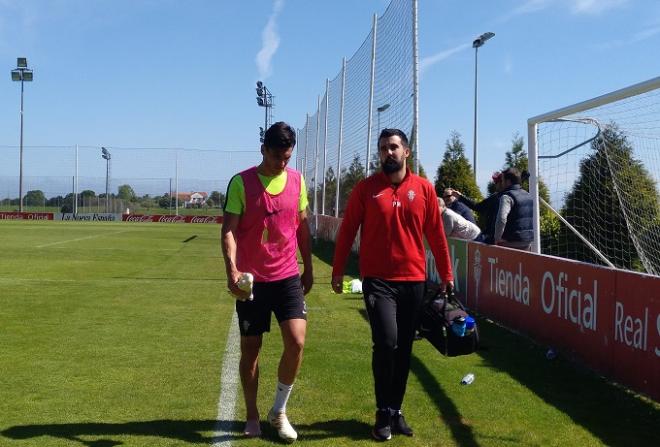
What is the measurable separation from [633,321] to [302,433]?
280 centimetres

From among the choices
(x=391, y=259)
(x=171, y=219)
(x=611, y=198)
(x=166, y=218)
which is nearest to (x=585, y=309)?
(x=391, y=259)

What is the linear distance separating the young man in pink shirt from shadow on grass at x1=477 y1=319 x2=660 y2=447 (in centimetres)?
205

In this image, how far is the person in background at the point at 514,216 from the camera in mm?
9594

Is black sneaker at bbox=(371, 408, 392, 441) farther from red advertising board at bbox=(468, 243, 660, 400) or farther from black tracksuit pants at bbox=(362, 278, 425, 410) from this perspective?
red advertising board at bbox=(468, 243, 660, 400)

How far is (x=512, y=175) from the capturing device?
9.73m

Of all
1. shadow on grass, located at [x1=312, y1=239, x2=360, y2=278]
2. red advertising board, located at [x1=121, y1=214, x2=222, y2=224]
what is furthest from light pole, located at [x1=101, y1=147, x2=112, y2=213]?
shadow on grass, located at [x1=312, y1=239, x2=360, y2=278]

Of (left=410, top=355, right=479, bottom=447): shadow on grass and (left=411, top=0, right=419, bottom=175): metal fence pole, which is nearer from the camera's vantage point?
(left=410, top=355, right=479, bottom=447): shadow on grass

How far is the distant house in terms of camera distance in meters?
71.7

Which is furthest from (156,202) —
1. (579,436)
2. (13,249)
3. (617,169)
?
(579,436)

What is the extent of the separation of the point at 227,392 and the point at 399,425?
160 cm

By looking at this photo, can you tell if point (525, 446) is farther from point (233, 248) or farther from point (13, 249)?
point (13, 249)

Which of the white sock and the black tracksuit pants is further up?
the black tracksuit pants

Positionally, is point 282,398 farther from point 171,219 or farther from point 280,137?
point 171,219

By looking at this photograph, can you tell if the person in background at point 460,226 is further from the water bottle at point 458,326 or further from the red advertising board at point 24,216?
the red advertising board at point 24,216
